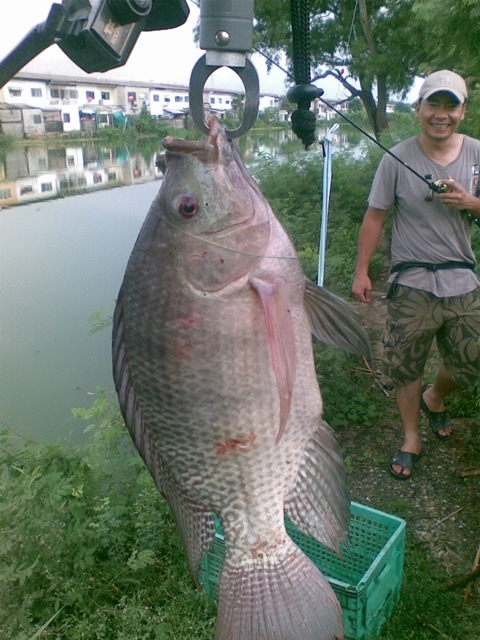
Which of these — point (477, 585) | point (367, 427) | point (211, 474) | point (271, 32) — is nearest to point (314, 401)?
point (211, 474)

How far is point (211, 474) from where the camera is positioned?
147 centimetres

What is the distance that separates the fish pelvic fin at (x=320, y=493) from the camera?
1.54 meters

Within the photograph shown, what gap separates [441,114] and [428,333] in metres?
1.30

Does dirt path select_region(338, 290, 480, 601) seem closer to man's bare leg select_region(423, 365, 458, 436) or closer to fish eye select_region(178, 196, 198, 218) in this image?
man's bare leg select_region(423, 365, 458, 436)

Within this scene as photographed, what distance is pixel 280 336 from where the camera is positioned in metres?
1.42

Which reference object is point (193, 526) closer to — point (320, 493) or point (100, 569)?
point (320, 493)

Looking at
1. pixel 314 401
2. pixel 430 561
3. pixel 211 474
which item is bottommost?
pixel 430 561

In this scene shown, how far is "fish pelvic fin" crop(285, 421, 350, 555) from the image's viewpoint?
1539 mm

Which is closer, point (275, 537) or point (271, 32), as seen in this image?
point (275, 537)

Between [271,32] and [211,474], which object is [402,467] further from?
[271,32]

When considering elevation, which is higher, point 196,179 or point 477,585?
point 196,179

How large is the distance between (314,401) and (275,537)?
1.24 ft

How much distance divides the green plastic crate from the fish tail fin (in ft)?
3.55

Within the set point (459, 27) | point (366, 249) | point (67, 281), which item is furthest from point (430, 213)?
point (67, 281)
